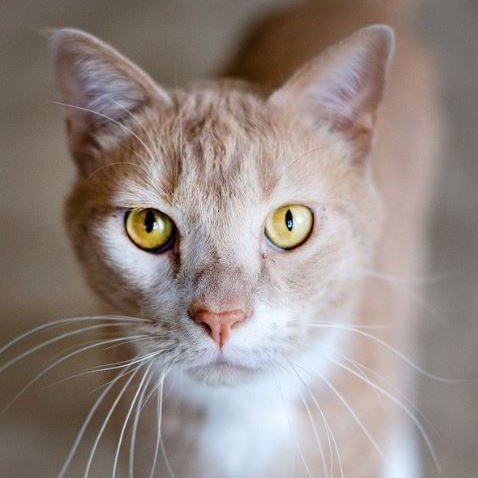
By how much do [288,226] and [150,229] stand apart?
0.76 ft

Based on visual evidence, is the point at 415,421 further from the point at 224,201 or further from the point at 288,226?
the point at 224,201

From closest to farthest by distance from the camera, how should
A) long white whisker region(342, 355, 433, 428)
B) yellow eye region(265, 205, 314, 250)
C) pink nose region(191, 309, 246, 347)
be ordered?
pink nose region(191, 309, 246, 347), yellow eye region(265, 205, 314, 250), long white whisker region(342, 355, 433, 428)

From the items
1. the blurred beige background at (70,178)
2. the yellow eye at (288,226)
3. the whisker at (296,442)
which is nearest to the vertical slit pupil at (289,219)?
the yellow eye at (288,226)

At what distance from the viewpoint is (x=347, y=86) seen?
121 centimetres

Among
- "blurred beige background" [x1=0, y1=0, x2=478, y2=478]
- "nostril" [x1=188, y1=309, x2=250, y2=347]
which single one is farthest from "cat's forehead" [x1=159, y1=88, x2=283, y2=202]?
"blurred beige background" [x1=0, y1=0, x2=478, y2=478]

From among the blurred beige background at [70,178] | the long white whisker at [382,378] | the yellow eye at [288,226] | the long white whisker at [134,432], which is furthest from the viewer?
the blurred beige background at [70,178]

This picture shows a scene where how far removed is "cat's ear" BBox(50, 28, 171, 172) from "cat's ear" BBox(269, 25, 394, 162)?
0.25 m

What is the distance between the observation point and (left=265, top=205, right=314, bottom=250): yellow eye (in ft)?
3.71

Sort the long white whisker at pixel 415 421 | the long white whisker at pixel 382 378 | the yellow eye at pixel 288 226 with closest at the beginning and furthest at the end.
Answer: the yellow eye at pixel 288 226, the long white whisker at pixel 382 378, the long white whisker at pixel 415 421

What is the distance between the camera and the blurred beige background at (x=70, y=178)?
5.90 feet

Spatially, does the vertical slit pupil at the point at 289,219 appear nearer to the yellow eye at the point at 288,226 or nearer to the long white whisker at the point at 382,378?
the yellow eye at the point at 288,226

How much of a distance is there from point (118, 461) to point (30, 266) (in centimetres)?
94

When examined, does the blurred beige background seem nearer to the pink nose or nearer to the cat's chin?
the cat's chin

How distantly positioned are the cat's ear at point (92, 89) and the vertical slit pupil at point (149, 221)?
19cm
